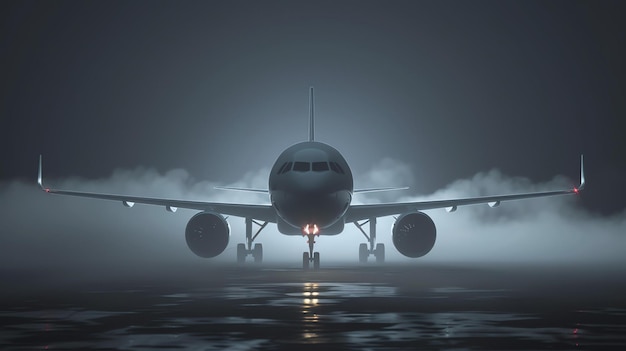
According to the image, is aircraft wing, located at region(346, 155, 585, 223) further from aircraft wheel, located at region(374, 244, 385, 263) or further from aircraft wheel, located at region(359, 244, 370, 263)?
aircraft wheel, located at region(374, 244, 385, 263)

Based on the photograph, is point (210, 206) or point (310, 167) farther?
point (210, 206)

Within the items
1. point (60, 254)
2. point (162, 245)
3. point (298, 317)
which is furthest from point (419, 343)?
point (162, 245)

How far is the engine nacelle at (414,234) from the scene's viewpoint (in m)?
47.7

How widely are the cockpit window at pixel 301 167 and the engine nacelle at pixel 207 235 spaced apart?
173 inches

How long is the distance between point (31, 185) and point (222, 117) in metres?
131

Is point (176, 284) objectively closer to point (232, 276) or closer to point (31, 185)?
point (232, 276)

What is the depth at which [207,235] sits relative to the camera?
47.1m

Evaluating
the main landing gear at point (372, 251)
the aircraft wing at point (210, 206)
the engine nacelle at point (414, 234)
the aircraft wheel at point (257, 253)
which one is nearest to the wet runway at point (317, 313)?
the engine nacelle at point (414, 234)

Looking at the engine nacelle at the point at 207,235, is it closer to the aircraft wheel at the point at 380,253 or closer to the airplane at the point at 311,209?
the airplane at the point at 311,209

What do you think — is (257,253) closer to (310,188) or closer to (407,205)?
(407,205)

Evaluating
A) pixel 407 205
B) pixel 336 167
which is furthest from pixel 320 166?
pixel 407 205

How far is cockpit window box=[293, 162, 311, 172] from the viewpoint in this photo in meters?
44.7

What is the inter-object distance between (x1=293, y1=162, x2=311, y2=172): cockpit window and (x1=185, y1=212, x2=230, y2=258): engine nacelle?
4.40 metres

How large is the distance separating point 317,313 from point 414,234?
2275cm
